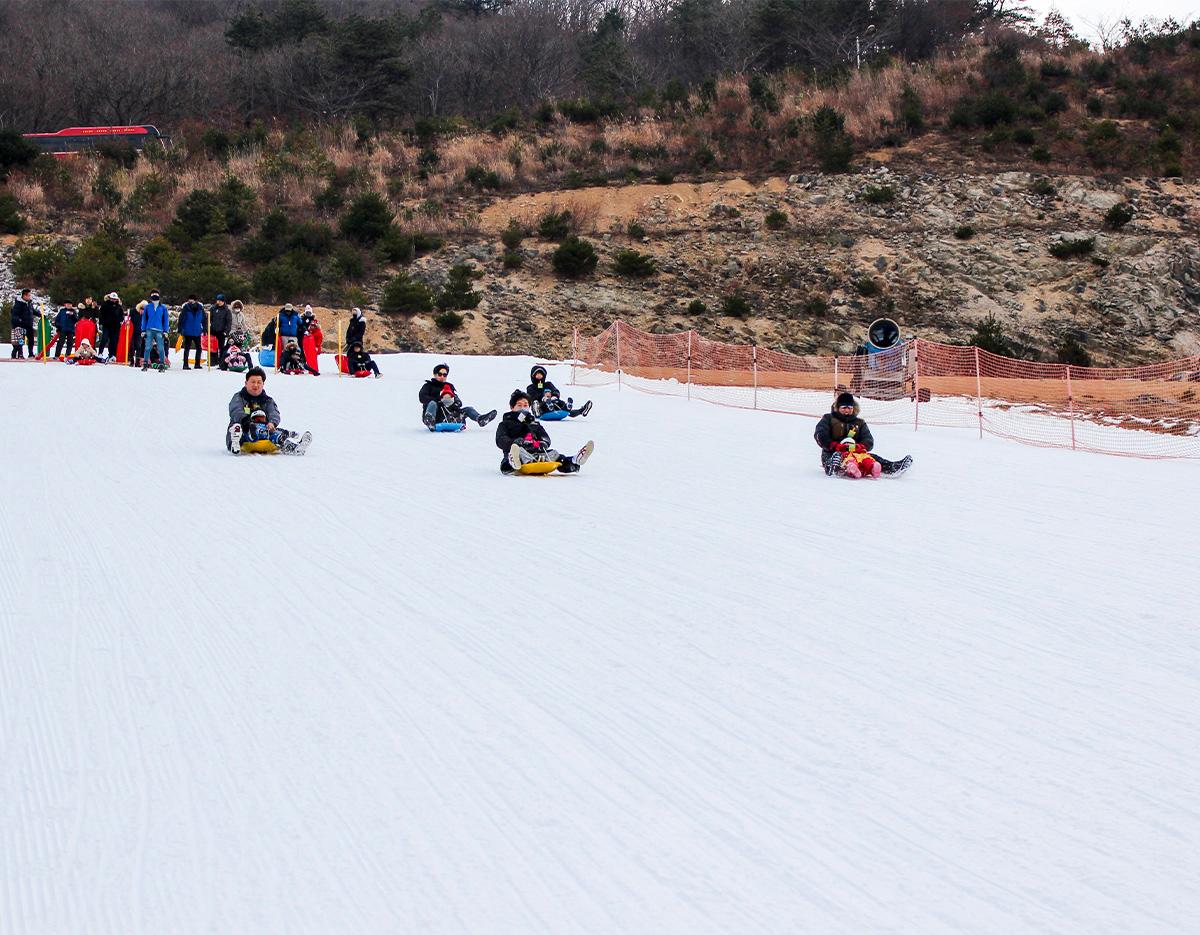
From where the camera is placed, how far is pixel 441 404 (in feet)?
61.3

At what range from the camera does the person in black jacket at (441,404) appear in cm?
1858

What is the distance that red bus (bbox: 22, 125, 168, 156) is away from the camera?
62375 mm

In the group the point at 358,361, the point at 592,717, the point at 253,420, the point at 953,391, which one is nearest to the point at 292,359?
the point at 358,361

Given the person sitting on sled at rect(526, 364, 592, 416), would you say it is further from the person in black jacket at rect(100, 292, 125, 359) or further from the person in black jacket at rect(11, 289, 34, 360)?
the person in black jacket at rect(11, 289, 34, 360)

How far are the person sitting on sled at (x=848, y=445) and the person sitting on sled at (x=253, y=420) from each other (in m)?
6.11

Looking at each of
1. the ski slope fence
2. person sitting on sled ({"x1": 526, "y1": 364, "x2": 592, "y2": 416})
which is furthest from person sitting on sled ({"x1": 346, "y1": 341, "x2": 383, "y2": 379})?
person sitting on sled ({"x1": 526, "y1": 364, "x2": 592, "y2": 416})

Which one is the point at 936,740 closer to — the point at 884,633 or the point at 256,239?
the point at 884,633

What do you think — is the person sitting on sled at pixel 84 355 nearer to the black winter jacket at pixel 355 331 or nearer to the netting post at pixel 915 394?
the black winter jacket at pixel 355 331

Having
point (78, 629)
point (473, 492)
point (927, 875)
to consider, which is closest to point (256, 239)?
point (473, 492)

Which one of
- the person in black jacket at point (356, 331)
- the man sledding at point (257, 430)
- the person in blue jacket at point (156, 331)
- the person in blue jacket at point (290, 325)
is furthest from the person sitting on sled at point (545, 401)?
the person in blue jacket at point (156, 331)

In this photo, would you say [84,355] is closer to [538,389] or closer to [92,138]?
[538,389]

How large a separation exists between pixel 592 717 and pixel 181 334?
26.9 meters

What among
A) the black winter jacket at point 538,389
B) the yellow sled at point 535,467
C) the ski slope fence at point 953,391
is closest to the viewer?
the yellow sled at point 535,467

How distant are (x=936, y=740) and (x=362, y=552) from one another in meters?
5.11
